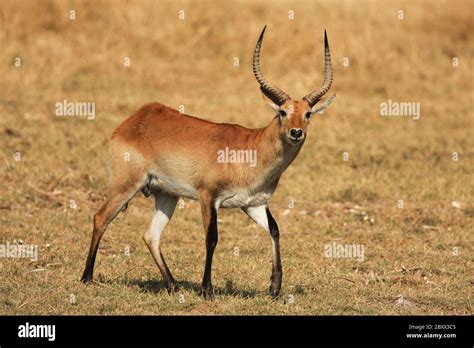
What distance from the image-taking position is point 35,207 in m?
12.8

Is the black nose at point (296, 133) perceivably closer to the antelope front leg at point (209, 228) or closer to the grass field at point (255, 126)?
the antelope front leg at point (209, 228)

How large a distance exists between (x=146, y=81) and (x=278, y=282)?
12216 millimetres

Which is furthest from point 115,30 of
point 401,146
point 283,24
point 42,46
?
point 401,146

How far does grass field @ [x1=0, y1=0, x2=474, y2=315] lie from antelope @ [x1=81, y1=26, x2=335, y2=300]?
0.56m

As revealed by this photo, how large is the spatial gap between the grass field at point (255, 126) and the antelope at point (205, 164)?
0.56m

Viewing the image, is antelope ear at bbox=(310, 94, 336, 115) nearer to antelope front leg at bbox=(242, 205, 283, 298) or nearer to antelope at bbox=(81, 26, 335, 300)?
antelope at bbox=(81, 26, 335, 300)

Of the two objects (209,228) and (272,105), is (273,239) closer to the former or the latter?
(209,228)

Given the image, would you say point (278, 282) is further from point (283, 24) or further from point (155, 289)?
point (283, 24)

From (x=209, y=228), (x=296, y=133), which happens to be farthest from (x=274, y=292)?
(x=296, y=133)

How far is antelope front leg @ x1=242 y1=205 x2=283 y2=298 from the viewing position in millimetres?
9078

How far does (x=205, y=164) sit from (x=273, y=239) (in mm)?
971

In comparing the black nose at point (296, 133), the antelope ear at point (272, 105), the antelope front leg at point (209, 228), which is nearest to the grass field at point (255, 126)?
the antelope front leg at point (209, 228)

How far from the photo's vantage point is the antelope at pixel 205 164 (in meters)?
8.99

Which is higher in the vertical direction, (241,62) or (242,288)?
(241,62)
